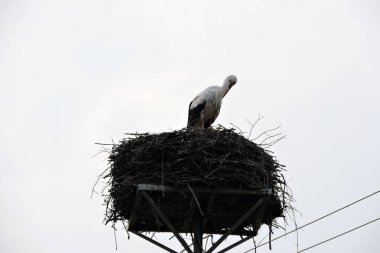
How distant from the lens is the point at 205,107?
11719 mm

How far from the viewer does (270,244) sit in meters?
7.91

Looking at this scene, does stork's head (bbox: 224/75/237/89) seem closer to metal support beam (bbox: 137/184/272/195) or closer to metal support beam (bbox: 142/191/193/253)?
metal support beam (bbox: 137/184/272/195)

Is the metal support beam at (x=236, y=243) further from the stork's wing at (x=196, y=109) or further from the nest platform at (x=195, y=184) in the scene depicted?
the stork's wing at (x=196, y=109)

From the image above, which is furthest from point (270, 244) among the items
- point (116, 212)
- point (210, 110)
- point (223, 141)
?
point (210, 110)

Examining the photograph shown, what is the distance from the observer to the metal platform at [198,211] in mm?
7777

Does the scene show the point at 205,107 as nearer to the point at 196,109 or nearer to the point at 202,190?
the point at 196,109

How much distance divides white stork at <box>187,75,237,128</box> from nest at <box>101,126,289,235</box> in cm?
301

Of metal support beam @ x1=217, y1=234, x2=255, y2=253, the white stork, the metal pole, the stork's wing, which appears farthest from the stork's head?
the metal pole

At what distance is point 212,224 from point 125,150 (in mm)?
1366

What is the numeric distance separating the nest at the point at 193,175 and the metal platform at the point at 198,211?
0.01 metres

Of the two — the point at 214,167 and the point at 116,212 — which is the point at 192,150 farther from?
the point at 116,212

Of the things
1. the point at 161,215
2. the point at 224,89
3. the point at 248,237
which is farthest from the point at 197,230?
the point at 224,89

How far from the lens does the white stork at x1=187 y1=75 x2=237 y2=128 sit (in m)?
11.7

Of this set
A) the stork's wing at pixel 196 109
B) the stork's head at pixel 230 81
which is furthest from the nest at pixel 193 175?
the stork's head at pixel 230 81
